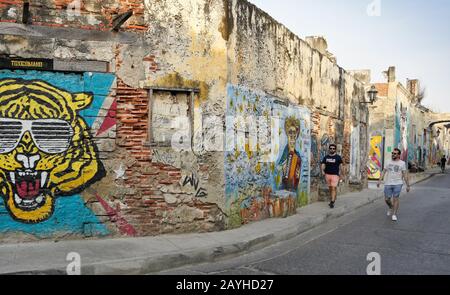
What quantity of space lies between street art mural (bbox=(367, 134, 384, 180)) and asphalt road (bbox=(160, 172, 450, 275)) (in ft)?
57.6

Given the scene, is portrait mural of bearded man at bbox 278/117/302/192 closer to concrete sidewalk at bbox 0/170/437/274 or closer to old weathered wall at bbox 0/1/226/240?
concrete sidewalk at bbox 0/170/437/274

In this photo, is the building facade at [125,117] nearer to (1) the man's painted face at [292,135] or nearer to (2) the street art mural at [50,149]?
(2) the street art mural at [50,149]

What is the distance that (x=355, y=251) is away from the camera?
729cm

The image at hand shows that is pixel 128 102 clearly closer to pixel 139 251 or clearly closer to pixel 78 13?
pixel 78 13

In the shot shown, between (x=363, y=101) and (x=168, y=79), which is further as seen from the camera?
(x=363, y=101)

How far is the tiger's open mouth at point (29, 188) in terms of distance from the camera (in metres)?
7.15

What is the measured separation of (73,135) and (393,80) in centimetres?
2595

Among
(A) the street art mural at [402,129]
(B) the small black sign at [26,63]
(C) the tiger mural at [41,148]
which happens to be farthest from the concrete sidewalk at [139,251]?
(A) the street art mural at [402,129]

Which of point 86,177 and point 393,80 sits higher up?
point 393,80

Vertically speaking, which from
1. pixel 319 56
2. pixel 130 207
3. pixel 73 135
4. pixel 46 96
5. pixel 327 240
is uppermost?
pixel 319 56

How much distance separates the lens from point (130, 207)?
25.4 ft
